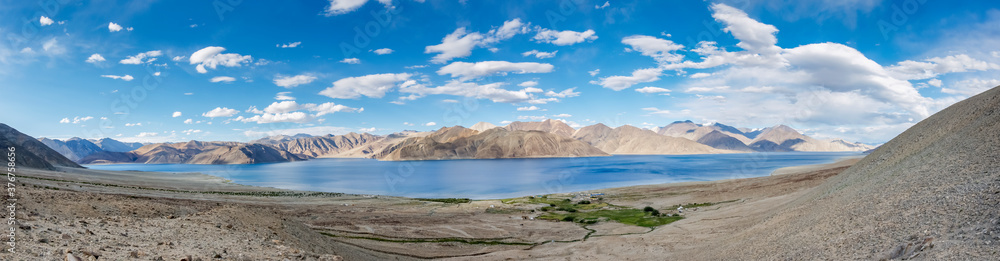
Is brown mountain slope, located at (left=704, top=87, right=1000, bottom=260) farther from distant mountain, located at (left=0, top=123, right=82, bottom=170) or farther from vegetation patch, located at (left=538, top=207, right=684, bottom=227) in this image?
distant mountain, located at (left=0, top=123, right=82, bottom=170)

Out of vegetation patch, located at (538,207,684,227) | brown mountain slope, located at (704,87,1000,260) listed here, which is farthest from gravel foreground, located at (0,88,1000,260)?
vegetation patch, located at (538,207,684,227)

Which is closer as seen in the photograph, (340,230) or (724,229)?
(724,229)

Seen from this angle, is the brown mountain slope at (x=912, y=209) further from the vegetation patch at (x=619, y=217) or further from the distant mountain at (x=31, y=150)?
the distant mountain at (x=31, y=150)

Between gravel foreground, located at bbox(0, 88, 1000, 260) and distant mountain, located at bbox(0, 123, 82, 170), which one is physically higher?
distant mountain, located at bbox(0, 123, 82, 170)

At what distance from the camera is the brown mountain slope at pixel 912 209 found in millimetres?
12016

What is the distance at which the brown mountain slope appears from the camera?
1202cm

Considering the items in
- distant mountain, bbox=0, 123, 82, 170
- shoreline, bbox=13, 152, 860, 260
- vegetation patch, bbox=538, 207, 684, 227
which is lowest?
vegetation patch, bbox=538, 207, 684, 227

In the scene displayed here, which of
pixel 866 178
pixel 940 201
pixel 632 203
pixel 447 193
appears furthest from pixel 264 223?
pixel 447 193

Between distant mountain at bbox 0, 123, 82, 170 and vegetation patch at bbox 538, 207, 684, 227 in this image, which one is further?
distant mountain at bbox 0, 123, 82, 170

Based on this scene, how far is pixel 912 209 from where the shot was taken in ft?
47.1

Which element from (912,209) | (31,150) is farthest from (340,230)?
(31,150)

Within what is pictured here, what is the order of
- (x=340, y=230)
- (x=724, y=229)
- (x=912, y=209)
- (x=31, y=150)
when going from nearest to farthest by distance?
(x=912, y=209)
(x=724, y=229)
(x=340, y=230)
(x=31, y=150)

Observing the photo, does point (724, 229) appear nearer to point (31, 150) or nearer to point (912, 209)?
point (912, 209)

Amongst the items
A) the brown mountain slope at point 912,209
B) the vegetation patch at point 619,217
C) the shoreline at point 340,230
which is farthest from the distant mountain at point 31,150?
the brown mountain slope at point 912,209
